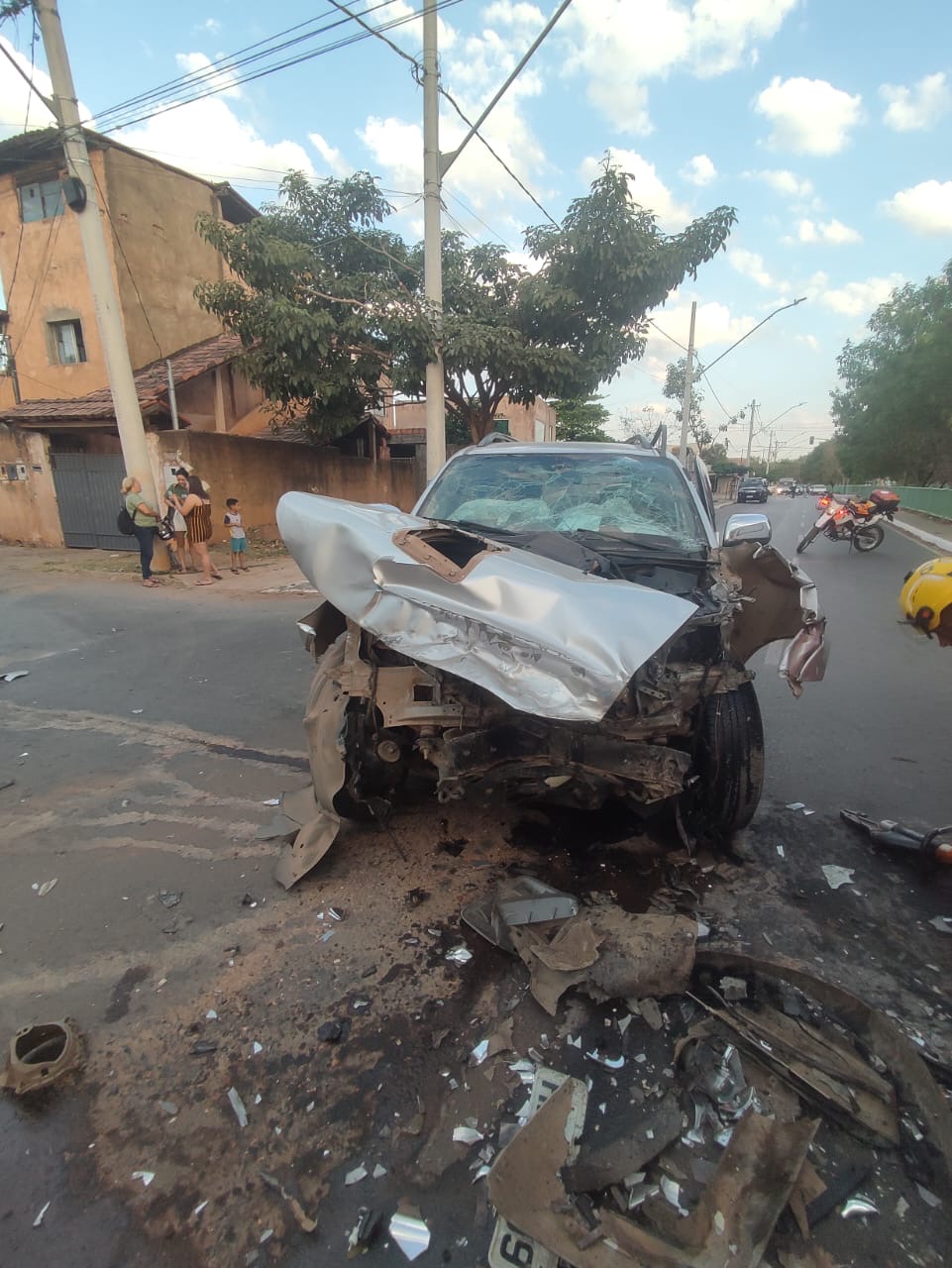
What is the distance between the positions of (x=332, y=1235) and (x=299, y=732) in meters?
3.33

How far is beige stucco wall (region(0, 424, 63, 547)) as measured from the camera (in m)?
15.3

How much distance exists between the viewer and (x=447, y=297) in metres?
13.0

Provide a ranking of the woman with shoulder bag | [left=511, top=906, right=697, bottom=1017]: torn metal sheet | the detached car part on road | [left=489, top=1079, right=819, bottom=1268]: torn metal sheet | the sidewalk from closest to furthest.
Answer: [left=489, top=1079, right=819, bottom=1268]: torn metal sheet
the detached car part on road
[left=511, top=906, right=697, bottom=1017]: torn metal sheet
the woman with shoulder bag
the sidewalk

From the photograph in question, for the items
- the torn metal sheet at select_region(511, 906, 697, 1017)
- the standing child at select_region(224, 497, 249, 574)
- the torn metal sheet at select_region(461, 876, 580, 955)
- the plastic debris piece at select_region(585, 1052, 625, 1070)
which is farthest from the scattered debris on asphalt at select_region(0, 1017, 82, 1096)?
the standing child at select_region(224, 497, 249, 574)

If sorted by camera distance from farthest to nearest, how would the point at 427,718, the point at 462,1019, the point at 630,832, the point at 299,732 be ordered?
1. the point at 299,732
2. the point at 630,832
3. the point at 427,718
4. the point at 462,1019

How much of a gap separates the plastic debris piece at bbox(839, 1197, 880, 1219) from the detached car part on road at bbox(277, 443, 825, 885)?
1245mm

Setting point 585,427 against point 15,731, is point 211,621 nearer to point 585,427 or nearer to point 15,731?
point 15,731

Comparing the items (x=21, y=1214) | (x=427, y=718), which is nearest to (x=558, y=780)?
(x=427, y=718)

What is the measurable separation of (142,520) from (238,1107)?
35.0 ft

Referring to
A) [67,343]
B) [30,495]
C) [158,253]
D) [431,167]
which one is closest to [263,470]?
[30,495]

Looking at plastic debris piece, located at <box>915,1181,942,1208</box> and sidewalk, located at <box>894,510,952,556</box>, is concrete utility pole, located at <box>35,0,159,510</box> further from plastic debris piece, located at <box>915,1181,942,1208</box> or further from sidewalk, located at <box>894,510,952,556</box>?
sidewalk, located at <box>894,510,952,556</box>

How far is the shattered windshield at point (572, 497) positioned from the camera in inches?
140

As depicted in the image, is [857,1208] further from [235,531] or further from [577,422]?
[577,422]

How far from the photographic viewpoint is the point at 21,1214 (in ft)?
5.37
